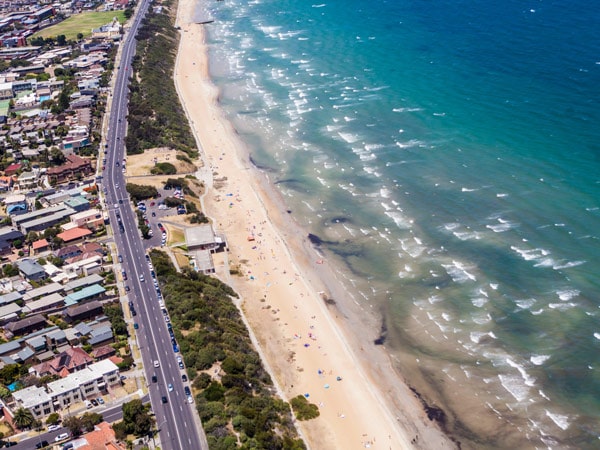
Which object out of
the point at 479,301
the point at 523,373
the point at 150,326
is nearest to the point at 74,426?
the point at 150,326

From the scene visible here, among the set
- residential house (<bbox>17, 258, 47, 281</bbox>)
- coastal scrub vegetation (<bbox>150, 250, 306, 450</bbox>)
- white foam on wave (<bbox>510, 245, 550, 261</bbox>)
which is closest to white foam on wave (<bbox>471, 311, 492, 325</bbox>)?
white foam on wave (<bbox>510, 245, 550, 261</bbox>)

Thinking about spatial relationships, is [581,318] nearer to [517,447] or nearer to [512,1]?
[517,447]

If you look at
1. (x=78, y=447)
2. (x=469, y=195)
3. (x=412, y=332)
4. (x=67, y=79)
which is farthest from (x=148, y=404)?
(x=67, y=79)

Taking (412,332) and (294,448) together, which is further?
(412,332)

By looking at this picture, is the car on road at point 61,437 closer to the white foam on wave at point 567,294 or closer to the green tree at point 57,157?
the white foam on wave at point 567,294

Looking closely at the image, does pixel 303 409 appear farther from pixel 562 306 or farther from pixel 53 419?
pixel 562 306

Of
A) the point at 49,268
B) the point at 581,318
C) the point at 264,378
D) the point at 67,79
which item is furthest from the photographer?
the point at 67,79
